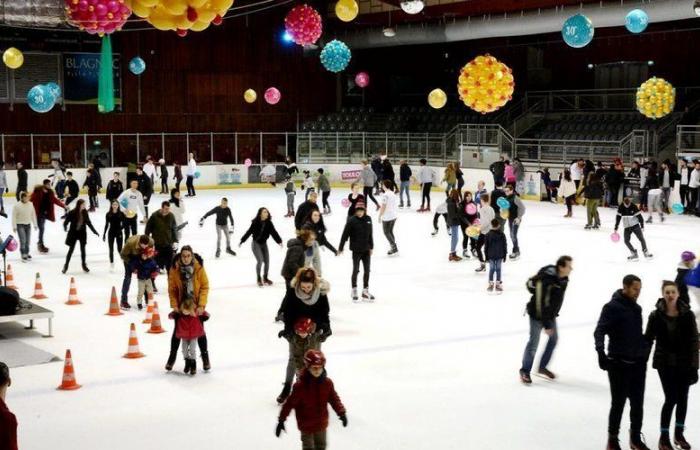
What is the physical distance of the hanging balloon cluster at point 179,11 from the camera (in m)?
10.2

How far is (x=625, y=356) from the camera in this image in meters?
6.97

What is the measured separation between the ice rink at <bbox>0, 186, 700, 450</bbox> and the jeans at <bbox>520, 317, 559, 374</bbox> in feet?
0.67

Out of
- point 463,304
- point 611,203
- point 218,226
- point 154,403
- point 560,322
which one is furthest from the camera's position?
point 611,203

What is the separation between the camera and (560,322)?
11.9 metres

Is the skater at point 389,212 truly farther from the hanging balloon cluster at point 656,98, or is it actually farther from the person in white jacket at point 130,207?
the hanging balloon cluster at point 656,98

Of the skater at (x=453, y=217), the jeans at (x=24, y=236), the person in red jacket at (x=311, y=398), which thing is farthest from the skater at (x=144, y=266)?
the skater at (x=453, y=217)

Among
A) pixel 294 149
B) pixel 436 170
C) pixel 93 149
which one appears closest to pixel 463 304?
pixel 436 170

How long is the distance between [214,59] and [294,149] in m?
4.61

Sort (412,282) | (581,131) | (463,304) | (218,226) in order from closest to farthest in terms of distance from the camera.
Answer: (463,304) < (412,282) < (218,226) < (581,131)

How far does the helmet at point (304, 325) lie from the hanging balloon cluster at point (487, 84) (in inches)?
498

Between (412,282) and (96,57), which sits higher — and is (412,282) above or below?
below

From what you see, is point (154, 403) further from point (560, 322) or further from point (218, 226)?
point (218, 226)

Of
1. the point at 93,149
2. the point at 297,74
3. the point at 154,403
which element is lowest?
the point at 154,403

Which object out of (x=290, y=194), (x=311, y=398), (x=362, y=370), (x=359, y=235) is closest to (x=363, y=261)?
(x=359, y=235)
